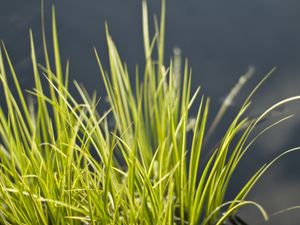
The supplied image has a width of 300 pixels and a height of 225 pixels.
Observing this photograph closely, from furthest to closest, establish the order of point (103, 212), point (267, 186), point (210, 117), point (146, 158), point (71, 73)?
point (71, 73)
point (210, 117)
point (267, 186)
point (146, 158)
point (103, 212)

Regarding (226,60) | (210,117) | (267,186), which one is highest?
(226,60)

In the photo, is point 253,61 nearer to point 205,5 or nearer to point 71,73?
point 205,5

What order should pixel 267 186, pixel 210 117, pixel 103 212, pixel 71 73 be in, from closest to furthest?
pixel 103 212
pixel 267 186
pixel 210 117
pixel 71 73

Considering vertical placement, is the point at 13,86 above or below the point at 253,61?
below

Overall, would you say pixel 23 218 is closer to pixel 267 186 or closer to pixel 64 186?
pixel 64 186

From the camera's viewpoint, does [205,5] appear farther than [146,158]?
Yes

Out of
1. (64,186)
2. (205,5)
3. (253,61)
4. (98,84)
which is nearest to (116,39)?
(98,84)

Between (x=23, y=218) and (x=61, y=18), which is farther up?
(x=61, y=18)

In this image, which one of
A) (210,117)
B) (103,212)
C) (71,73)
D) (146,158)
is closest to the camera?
(103,212)

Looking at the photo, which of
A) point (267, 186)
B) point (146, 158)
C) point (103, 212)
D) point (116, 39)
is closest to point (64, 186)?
point (103, 212)
